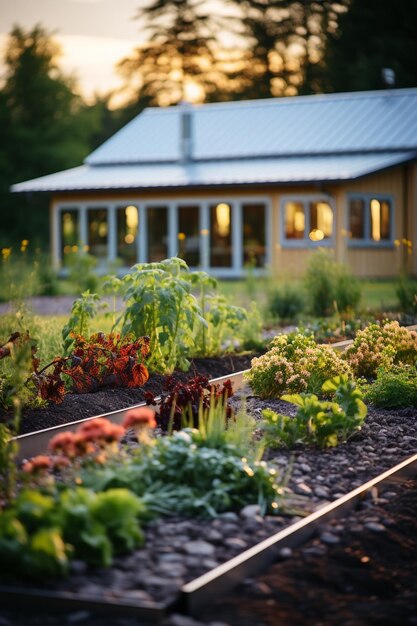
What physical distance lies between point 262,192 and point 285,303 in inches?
425

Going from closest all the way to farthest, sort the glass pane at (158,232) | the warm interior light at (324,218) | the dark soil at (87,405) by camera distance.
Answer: the dark soil at (87,405) → the warm interior light at (324,218) → the glass pane at (158,232)

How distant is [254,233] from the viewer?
22.8 m

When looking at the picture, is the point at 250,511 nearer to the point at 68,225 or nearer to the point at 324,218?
the point at 324,218

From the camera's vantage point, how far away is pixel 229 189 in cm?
2262

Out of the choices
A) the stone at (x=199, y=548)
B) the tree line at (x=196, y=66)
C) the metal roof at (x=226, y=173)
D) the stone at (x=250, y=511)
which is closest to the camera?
the stone at (x=199, y=548)

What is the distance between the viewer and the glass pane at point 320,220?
21906 millimetres

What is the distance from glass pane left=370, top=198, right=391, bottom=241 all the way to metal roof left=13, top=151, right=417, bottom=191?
1090 mm

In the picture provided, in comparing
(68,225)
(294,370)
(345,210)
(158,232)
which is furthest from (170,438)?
(68,225)

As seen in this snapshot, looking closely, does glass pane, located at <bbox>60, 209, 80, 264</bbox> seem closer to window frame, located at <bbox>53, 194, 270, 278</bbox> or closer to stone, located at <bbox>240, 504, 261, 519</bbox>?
window frame, located at <bbox>53, 194, 270, 278</bbox>

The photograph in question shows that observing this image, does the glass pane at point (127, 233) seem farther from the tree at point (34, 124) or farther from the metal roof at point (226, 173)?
the tree at point (34, 124)

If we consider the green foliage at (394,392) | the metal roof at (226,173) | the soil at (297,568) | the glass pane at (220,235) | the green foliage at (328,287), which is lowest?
the soil at (297,568)

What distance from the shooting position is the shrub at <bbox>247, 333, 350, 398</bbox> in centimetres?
648

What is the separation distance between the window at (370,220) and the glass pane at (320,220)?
1.67 ft

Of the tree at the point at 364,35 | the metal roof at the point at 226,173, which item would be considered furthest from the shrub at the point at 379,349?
the tree at the point at 364,35
